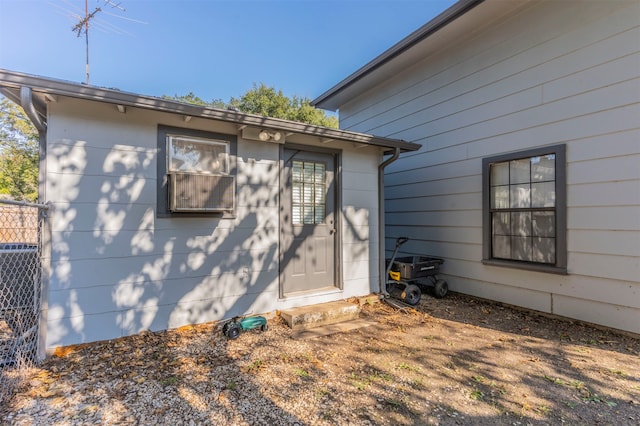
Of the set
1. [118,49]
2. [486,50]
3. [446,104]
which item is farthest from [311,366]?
[118,49]

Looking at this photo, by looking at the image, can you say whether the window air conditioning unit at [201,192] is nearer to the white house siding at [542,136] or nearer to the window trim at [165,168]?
the window trim at [165,168]

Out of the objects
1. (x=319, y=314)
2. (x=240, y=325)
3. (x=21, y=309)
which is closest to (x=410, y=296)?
(x=319, y=314)

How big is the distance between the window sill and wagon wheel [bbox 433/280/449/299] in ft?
2.32

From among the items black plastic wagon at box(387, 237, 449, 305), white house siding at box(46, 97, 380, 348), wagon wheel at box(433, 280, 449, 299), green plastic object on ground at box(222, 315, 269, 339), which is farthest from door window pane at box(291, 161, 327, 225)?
wagon wheel at box(433, 280, 449, 299)

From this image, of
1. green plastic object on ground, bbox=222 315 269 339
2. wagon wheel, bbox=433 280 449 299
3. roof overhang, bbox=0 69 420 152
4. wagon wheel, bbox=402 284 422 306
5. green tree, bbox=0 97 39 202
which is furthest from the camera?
green tree, bbox=0 97 39 202

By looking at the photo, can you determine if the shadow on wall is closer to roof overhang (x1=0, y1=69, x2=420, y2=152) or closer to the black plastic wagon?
roof overhang (x1=0, y1=69, x2=420, y2=152)

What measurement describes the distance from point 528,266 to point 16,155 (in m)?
20.0

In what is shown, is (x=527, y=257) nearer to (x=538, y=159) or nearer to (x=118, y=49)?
(x=538, y=159)

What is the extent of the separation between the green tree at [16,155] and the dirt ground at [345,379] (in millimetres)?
15862

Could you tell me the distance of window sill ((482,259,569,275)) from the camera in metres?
3.76

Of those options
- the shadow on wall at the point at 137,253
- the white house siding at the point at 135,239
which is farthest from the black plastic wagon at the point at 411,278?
the shadow on wall at the point at 137,253

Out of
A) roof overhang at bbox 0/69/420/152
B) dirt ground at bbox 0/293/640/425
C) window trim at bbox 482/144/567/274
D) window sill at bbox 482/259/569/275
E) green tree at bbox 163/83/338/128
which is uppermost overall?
green tree at bbox 163/83/338/128

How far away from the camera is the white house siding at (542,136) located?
332cm

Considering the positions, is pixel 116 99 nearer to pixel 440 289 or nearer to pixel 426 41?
pixel 426 41
